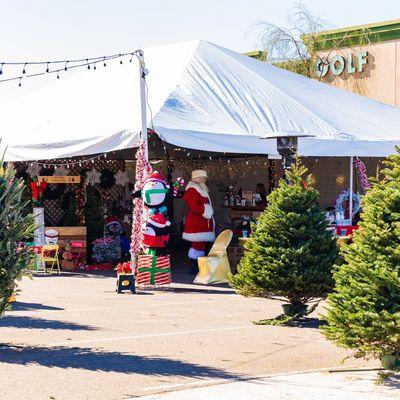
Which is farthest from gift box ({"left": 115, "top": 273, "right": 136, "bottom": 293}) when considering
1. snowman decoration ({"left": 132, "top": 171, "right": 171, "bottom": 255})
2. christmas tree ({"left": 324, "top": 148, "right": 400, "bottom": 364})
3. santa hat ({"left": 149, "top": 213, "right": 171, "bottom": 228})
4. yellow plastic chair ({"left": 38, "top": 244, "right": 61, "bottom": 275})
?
christmas tree ({"left": 324, "top": 148, "right": 400, "bottom": 364})

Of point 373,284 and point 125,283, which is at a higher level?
point 373,284

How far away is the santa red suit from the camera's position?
19094 mm

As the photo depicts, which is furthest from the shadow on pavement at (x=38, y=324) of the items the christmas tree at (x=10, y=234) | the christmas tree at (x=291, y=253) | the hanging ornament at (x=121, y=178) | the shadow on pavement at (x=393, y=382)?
the hanging ornament at (x=121, y=178)

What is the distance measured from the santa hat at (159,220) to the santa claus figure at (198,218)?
6.23 ft

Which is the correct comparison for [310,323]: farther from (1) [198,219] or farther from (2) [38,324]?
(1) [198,219]

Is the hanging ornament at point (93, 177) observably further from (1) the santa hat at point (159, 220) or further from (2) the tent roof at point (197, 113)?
(1) the santa hat at point (159, 220)

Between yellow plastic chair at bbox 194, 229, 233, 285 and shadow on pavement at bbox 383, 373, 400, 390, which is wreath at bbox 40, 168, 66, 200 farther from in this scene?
shadow on pavement at bbox 383, 373, 400, 390

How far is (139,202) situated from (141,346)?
6.99 meters

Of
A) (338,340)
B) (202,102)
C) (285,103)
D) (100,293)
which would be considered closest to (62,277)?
(100,293)

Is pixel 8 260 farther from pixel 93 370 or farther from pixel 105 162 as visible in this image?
pixel 105 162

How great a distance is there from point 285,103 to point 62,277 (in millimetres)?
6219

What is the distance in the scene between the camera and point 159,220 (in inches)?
679

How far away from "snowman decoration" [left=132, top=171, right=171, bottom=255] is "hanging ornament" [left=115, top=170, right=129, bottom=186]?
710 centimetres

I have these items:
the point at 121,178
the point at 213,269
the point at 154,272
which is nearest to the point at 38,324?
the point at 154,272
